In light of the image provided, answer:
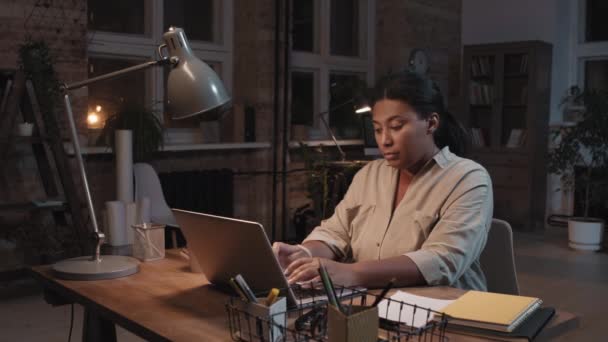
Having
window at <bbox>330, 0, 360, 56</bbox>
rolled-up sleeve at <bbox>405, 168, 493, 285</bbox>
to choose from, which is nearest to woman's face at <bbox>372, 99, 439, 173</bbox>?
rolled-up sleeve at <bbox>405, 168, 493, 285</bbox>

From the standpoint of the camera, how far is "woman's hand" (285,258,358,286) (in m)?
1.75

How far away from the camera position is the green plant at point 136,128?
15.0 feet

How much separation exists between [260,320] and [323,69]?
523 centimetres

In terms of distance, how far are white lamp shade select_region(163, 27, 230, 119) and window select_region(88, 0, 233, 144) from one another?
10.2 feet

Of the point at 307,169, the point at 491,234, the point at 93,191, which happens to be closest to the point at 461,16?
the point at 307,169

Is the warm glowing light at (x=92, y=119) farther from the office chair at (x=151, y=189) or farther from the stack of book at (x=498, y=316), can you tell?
the stack of book at (x=498, y=316)

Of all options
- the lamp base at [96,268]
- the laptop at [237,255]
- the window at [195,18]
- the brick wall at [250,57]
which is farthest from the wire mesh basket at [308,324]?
the window at [195,18]

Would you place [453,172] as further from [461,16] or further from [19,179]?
[461,16]

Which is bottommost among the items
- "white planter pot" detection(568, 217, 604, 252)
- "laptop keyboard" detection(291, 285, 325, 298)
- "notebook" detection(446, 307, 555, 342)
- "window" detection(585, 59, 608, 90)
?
"white planter pot" detection(568, 217, 604, 252)

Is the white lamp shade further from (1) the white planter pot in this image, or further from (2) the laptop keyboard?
(1) the white planter pot

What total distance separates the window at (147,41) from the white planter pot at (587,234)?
10.4 feet

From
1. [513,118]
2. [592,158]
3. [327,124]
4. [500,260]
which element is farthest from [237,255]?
[513,118]

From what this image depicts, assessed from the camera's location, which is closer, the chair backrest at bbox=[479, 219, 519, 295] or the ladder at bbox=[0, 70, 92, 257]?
the chair backrest at bbox=[479, 219, 519, 295]

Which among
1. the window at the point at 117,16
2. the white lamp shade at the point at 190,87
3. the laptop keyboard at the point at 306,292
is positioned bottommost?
the laptop keyboard at the point at 306,292
